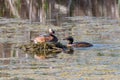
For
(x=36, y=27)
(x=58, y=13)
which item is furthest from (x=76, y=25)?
(x=58, y=13)

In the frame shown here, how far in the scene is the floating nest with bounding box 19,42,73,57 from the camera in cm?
998

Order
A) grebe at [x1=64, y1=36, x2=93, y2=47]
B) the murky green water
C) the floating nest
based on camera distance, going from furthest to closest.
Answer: grebe at [x1=64, y1=36, x2=93, y2=47]
the floating nest
the murky green water

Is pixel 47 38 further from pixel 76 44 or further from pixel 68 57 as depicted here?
pixel 68 57

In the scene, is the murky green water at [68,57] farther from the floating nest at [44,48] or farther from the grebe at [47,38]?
the grebe at [47,38]

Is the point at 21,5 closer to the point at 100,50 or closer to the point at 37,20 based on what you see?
the point at 37,20

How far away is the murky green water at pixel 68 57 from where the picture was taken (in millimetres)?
7662

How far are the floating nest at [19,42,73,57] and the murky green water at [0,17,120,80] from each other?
15 centimetres

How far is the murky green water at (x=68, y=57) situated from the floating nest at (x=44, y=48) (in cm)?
15

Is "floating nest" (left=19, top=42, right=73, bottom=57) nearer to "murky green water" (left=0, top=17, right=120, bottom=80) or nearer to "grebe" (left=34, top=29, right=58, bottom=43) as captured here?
"murky green water" (left=0, top=17, right=120, bottom=80)

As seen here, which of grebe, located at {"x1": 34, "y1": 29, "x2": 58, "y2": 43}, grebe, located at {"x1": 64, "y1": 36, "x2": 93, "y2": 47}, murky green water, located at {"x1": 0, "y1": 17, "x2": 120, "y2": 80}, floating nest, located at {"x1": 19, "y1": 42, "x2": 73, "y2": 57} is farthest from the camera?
grebe, located at {"x1": 34, "y1": 29, "x2": 58, "y2": 43}

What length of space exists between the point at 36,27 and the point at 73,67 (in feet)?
17.4

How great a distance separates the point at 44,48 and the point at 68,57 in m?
1.02

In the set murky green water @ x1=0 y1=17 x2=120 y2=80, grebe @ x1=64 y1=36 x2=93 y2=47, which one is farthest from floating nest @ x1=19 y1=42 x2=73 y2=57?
grebe @ x1=64 y1=36 x2=93 y2=47

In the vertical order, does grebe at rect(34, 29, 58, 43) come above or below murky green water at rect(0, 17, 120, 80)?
above
